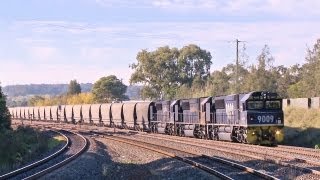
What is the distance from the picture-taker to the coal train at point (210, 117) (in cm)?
2923

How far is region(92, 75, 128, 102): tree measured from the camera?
14300 centimetres

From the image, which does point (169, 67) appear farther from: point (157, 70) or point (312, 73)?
point (312, 73)

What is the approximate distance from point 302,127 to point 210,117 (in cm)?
627

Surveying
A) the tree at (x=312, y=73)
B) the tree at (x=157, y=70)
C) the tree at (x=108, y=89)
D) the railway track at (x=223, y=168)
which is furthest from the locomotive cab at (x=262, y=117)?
the tree at (x=108, y=89)

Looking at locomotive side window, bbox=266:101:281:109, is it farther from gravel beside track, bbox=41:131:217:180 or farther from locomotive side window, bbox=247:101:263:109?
gravel beside track, bbox=41:131:217:180

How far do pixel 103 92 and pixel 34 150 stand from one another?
373ft

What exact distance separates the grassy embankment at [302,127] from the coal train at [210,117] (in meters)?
3.65

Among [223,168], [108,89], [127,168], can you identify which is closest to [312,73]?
[223,168]

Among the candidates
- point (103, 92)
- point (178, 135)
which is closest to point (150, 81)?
point (103, 92)

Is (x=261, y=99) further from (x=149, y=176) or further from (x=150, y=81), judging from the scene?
(x=150, y=81)

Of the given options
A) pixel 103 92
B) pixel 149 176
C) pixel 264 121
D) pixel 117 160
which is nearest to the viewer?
pixel 149 176

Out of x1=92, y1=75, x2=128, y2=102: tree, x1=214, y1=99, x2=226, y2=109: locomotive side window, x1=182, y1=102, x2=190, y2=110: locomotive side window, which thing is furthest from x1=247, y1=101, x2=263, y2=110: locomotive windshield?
x1=92, y1=75, x2=128, y2=102: tree

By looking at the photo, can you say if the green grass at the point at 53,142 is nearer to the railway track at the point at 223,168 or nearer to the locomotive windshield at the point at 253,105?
the railway track at the point at 223,168

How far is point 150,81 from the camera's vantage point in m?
120
